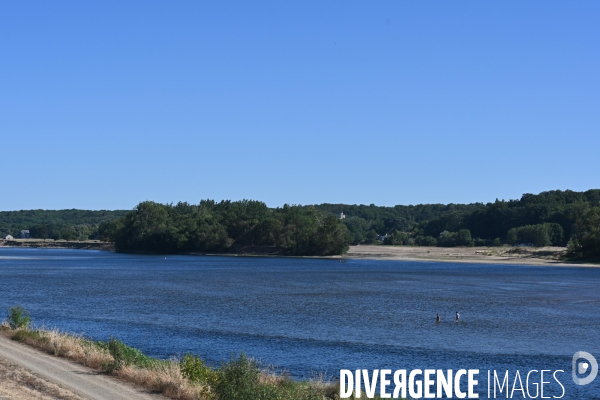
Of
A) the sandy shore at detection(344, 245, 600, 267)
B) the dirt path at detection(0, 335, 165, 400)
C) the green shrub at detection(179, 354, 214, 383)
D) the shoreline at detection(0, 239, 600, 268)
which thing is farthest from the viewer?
the sandy shore at detection(344, 245, 600, 267)

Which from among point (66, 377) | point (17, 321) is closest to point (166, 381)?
point (66, 377)

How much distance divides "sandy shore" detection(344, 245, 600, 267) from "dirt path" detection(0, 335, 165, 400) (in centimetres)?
12386

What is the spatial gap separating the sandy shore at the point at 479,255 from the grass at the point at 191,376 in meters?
122

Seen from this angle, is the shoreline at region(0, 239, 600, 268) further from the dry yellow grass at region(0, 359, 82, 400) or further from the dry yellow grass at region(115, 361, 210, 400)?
the dry yellow grass at region(0, 359, 82, 400)

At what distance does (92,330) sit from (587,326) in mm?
33361

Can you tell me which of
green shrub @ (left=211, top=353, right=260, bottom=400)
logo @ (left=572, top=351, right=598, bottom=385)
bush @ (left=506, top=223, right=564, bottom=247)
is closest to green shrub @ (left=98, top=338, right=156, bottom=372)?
green shrub @ (left=211, top=353, right=260, bottom=400)

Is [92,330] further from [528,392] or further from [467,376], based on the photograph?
[528,392]

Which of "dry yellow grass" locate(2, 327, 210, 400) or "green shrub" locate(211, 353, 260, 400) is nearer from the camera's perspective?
"green shrub" locate(211, 353, 260, 400)

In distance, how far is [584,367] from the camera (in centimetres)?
3466

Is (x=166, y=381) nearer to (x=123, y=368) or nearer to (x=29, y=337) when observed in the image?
(x=123, y=368)

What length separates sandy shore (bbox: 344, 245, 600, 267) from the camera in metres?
146

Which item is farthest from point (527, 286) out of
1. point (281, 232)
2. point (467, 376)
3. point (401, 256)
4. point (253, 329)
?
point (281, 232)

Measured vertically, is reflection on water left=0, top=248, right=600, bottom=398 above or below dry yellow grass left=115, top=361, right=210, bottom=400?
below

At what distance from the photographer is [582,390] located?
97.3 feet
